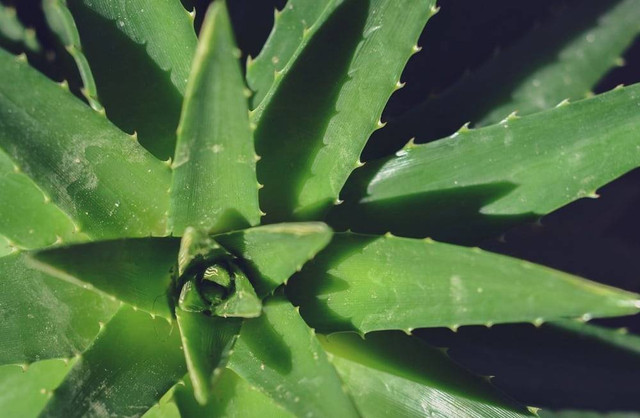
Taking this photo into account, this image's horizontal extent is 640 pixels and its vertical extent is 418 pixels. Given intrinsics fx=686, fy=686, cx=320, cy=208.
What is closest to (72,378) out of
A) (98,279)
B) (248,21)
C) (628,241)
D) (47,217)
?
(98,279)

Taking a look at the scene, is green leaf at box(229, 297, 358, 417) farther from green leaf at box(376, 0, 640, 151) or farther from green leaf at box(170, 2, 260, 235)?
green leaf at box(376, 0, 640, 151)

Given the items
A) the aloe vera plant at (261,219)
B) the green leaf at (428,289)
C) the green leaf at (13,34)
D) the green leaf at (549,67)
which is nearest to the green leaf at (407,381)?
the aloe vera plant at (261,219)

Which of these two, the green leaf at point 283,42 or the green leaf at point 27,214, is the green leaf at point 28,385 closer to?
the green leaf at point 27,214

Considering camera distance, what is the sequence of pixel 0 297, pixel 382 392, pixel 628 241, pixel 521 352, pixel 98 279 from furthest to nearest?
pixel 628 241, pixel 521 352, pixel 382 392, pixel 0 297, pixel 98 279

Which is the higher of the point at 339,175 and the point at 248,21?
the point at 248,21

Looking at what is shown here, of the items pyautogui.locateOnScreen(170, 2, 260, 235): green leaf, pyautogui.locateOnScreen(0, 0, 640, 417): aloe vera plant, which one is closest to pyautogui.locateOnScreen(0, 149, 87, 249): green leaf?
pyautogui.locateOnScreen(0, 0, 640, 417): aloe vera plant

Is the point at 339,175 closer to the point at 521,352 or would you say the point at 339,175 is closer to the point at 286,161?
the point at 286,161

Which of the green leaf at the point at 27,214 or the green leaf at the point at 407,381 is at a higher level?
the green leaf at the point at 27,214

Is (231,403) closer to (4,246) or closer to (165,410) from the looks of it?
(165,410)
